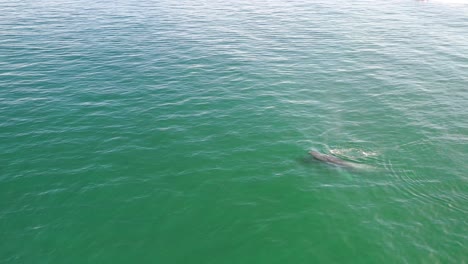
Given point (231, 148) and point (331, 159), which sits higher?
point (331, 159)

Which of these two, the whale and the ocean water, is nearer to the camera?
the ocean water

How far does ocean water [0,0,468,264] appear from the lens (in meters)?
29.5

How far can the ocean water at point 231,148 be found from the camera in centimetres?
2945

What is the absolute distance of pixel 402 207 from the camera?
32.5 meters

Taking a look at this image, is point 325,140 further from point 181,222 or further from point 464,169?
point 181,222

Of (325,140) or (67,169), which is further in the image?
(325,140)

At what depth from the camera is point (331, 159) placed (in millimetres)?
38781

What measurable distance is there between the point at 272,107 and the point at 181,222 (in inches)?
987

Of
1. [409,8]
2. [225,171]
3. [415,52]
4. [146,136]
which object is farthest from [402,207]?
[409,8]

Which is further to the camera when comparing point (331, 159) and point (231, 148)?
point (231, 148)

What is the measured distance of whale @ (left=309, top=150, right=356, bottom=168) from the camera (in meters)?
38.1

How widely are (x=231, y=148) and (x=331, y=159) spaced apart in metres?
11.4

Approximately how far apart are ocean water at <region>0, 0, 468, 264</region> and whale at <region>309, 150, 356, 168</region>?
79 cm

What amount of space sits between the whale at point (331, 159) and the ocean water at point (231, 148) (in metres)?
0.79
